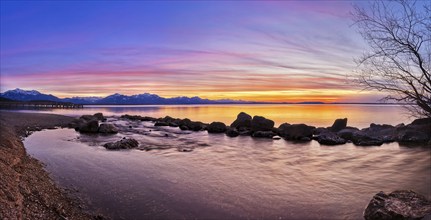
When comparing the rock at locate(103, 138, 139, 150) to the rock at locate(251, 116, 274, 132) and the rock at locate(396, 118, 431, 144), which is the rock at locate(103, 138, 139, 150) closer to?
the rock at locate(251, 116, 274, 132)

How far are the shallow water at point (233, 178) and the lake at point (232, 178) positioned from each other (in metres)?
0.04

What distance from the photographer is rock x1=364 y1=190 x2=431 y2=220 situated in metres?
9.73

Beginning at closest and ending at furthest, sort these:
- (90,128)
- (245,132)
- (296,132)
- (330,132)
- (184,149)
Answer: (184,149), (330,132), (296,132), (90,128), (245,132)

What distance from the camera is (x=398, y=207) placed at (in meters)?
10.1

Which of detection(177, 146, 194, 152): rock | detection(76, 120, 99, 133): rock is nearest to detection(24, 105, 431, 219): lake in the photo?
detection(177, 146, 194, 152): rock

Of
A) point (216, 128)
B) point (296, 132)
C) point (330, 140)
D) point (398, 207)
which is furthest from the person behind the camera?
point (216, 128)

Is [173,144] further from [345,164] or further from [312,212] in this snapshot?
[312,212]

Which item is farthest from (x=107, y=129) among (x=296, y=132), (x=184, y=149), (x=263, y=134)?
(x=296, y=132)

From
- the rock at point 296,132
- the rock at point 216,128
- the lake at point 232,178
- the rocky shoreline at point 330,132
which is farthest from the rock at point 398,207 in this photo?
the rock at point 216,128

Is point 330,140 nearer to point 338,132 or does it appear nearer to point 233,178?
point 338,132

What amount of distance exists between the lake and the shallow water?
0.04 meters

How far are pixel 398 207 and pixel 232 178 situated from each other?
8015 millimetres

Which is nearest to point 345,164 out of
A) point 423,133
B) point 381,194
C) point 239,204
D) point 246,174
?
point 246,174

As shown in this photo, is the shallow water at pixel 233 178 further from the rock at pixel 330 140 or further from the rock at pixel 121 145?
the rock at pixel 330 140
